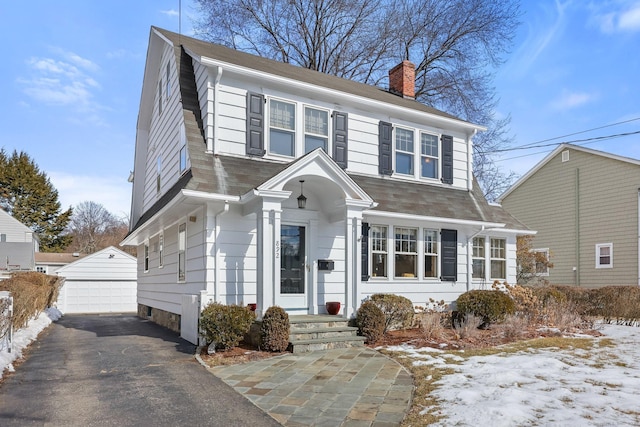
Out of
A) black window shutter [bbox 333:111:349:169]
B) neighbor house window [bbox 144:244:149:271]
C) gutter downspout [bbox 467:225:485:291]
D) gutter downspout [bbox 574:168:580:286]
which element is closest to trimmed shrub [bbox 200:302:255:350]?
black window shutter [bbox 333:111:349:169]

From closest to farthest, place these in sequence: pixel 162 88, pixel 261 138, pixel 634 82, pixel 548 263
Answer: pixel 261 138 < pixel 162 88 < pixel 634 82 < pixel 548 263

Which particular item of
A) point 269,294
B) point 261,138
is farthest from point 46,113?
point 269,294

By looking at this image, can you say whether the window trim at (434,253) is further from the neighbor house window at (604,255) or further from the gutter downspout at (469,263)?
the neighbor house window at (604,255)

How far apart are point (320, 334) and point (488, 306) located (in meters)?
4.40

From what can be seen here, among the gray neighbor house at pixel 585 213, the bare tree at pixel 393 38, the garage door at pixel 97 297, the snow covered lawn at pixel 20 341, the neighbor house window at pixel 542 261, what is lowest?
the garage door at pixel 97 297

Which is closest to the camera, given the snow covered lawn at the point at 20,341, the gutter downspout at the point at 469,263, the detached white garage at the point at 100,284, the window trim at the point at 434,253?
the snow covered lawn at the point at 20,341

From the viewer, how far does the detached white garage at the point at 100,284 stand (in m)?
24.3

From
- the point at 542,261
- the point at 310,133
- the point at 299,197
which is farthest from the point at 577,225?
the point at 299,197

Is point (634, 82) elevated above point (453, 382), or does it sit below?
above

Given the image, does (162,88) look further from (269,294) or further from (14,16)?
(269,294)

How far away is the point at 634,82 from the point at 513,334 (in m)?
14.1

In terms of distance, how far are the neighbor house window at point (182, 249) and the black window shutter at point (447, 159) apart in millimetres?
7080

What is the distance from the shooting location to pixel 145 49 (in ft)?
46.1

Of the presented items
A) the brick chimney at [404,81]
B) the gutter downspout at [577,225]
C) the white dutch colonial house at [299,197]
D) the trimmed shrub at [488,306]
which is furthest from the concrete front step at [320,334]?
the gutter downspout at [577,225]
